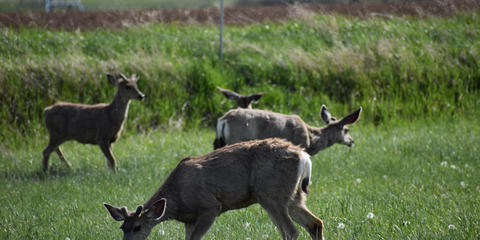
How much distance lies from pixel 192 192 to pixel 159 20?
12.8 m

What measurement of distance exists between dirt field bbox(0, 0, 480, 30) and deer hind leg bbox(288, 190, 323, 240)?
38.7 feet

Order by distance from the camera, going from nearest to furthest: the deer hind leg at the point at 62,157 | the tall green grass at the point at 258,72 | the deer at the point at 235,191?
the deer at the point at 235,191
the deer hind leg at the point at 62,157
the tall green grass at the point at 258,72

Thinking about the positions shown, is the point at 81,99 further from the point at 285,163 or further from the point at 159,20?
the point at 285,163

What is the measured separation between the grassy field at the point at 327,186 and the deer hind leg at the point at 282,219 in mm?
345

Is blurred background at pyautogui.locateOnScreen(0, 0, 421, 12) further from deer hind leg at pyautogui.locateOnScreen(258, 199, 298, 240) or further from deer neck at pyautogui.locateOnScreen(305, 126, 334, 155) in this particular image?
deer hind leg at pyautogui.locateOnScreen(258, 199, 298, 240)

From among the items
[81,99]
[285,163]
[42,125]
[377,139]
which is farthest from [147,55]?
[285,163]

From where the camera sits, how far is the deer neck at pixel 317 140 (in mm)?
9469

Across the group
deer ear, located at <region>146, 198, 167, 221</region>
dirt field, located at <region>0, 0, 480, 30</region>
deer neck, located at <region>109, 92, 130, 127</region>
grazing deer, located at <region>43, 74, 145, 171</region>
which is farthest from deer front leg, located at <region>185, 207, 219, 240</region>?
dirt field, located at <region>0, 0, 480, 30</region>

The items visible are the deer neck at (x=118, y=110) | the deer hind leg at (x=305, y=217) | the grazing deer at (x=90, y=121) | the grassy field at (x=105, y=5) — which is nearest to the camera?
the deer hind leg at (x=305, y=217)

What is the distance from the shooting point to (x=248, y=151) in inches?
240

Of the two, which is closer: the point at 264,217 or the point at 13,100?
the point at 264,217

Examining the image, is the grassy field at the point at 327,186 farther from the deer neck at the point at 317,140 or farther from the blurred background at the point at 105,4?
the blurred background at the point at 105,4

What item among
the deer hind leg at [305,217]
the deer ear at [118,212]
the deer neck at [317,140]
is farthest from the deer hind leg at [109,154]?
the deer hind leg at [305,217]

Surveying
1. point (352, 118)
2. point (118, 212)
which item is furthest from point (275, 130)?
point (118, 212)
